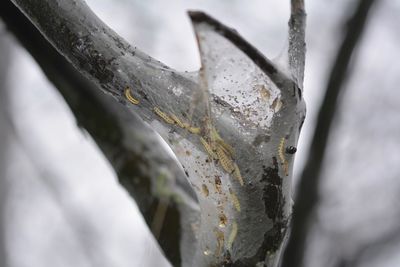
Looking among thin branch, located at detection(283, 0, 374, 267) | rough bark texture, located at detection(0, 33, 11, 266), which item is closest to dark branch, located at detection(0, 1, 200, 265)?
thin branch, located at detection(283, 0, 374, 267)

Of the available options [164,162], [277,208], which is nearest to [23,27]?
[164,162]

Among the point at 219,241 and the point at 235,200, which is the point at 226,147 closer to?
the point at 235,200

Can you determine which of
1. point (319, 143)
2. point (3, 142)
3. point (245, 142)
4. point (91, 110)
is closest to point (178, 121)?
point (245, 142)

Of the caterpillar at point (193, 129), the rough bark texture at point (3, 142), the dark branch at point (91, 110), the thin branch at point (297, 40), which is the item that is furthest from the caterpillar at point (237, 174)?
the rough bark texture at point (3, 142)

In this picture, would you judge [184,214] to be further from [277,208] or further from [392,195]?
[392,195]

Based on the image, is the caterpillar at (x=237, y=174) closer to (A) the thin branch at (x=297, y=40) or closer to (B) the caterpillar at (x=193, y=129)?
(B) the caterpillar at (x=193, y=129)
